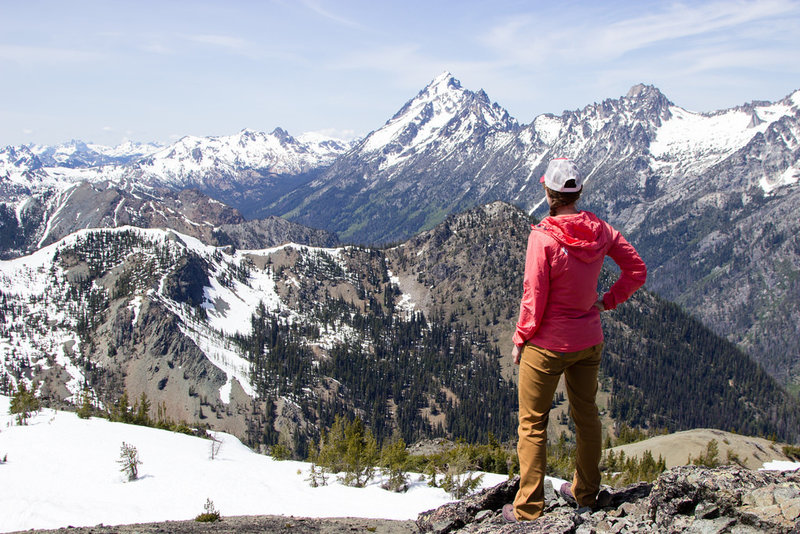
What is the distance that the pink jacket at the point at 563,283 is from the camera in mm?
8805

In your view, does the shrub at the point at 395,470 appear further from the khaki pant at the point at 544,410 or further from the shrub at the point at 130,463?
the khaki pant at the point at 544,410

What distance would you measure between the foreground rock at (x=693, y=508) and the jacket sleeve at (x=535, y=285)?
155 inches

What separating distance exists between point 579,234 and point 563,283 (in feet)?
3.26

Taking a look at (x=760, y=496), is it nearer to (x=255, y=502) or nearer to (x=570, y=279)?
(x=570, y=279)

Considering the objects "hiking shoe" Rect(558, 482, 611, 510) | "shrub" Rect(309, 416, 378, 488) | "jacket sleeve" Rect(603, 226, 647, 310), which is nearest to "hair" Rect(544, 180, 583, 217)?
"jacket sleeve" Rect(603, 226, 647, 310)

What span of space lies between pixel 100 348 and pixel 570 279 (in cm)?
19592

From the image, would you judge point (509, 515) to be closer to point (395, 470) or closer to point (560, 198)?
point (560, 198)

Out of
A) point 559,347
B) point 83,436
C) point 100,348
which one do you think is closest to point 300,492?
point 83,436

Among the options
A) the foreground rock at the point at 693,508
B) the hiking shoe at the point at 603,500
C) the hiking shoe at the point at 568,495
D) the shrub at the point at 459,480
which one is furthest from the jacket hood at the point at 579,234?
the shrub at the point at 459,480

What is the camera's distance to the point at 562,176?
9078 millimetres

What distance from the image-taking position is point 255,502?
27.6 metres

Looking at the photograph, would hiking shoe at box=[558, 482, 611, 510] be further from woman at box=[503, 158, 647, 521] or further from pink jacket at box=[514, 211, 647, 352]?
pink jacket at box=[514, 211, 647, 352]

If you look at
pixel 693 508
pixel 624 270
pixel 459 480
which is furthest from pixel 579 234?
pixel 459 480

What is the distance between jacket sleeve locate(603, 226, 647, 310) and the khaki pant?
1.25 meters
